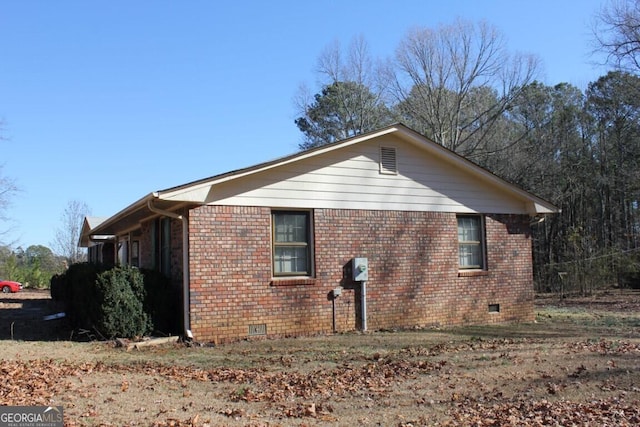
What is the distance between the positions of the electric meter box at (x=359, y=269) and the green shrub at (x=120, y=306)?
429cm

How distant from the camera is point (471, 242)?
14.2 m

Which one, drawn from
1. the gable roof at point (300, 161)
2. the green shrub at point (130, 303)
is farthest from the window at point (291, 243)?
the green shrub at point (130, 303)

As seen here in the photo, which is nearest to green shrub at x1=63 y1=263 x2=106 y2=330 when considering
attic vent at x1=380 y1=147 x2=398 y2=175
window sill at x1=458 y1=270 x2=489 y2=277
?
attic vent at x1=380 y1=147 x2=398 y2=175

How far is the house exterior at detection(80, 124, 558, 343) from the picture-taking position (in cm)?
1088

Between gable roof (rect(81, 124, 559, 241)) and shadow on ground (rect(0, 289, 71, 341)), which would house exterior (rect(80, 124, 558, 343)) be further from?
shadow on ground (rect(0, 289, 71, 341))

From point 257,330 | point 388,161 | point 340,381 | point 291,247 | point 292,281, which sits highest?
point 388,161

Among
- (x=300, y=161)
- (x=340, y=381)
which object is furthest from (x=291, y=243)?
(x=340, y=381)

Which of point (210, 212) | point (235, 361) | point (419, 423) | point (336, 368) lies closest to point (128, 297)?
point (210, 212)

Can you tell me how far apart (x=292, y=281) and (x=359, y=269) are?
1539 mm

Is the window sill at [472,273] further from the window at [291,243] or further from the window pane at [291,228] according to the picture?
the window pane at [291,228]

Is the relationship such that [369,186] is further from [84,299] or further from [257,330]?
[84,299]

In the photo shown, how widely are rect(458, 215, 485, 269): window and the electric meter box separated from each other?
9.92 feet

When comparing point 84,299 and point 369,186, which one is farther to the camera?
point 369,186

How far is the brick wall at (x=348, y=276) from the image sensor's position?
10.8 m
